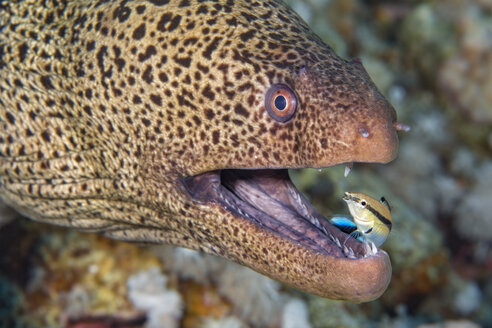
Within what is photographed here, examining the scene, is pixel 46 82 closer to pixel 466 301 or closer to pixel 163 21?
pixel 163 21

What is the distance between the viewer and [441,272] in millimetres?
4750

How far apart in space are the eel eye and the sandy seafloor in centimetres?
200

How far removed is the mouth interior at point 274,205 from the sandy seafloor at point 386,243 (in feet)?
4.86

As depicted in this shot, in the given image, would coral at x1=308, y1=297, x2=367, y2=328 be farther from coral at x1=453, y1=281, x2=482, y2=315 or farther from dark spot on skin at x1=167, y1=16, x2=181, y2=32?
dark spot on skin at x1=167, y1=16, x2=181, y2=32

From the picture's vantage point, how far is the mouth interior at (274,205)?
226 centimetres

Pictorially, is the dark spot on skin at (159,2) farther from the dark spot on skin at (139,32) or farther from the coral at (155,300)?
the coral at (155,300)

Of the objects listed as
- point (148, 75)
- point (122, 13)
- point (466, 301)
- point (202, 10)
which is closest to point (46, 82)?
point (122, 13)

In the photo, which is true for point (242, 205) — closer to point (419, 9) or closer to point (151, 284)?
point (151, 284)

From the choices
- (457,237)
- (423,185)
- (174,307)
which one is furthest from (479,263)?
(174,307)

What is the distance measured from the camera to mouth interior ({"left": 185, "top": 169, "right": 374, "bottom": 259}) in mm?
2258

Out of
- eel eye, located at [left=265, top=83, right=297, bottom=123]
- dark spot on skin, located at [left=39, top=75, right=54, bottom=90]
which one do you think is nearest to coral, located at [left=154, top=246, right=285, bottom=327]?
dark spot on skin, located at [left=39, top=75, right=54, bottom=90]

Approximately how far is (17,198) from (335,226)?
6.84 ft

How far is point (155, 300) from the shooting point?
362 cm

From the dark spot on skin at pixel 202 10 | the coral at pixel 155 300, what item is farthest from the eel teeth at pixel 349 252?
the coral at pixel 155 300
